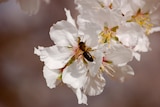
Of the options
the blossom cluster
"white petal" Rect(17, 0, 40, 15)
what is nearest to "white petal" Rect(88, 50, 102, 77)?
the blossom cluster

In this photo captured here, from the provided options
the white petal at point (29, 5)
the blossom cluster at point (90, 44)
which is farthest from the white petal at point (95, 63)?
the white petal at point (29, 5)

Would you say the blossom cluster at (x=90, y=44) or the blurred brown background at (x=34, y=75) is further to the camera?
the blurred brown background at (x=34, y=75)

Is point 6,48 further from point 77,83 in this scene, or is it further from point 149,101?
point 77,83

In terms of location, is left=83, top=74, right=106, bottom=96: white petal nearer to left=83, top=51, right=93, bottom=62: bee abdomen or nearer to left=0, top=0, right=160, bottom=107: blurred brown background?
left=83, top=51, right=93, bottom=62: bee abdomen

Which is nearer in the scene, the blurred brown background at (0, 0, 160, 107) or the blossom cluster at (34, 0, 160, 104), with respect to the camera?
the blossom cluster at (34, 0, 160, 104)

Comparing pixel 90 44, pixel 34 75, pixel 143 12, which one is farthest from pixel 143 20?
pixel 34 75

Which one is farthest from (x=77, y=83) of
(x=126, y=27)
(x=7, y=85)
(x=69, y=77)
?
(x=7, y=85)

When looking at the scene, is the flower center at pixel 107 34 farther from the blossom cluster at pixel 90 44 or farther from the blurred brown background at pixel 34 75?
the blurred brown background at pixel 34 75
